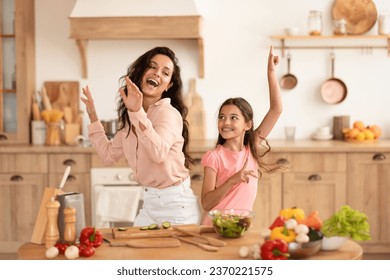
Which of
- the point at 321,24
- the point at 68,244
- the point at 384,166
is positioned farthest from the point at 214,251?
the point at 321,24

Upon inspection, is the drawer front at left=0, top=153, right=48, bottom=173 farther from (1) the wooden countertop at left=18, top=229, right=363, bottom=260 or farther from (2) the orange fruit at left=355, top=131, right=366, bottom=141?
(1) the wooden countertop at left=18, top=229, right=363, bottom=260

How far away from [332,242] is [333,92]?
3.30m

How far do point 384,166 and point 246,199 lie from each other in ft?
7.71

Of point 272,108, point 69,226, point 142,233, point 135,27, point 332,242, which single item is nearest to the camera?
point 332,242

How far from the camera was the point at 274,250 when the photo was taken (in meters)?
2.00

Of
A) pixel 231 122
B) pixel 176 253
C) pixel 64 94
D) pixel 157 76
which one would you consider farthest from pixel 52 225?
pixel 64 94

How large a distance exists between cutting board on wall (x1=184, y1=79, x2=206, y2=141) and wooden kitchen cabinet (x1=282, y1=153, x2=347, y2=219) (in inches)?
32.4

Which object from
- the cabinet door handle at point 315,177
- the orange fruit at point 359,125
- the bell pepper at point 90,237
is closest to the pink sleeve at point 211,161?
the bell pepper at point 90,237

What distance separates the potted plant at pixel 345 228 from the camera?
208cm

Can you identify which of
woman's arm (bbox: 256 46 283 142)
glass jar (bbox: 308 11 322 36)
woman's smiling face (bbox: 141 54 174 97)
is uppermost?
glass jar (bbox: 308 11 322 36)

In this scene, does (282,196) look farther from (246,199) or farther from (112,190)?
(246,199)

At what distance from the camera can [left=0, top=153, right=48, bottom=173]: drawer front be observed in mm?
4809

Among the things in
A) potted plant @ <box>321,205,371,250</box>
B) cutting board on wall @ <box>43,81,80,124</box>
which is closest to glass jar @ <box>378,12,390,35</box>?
cutting board on wall @ <box>43,81,80,124</box>

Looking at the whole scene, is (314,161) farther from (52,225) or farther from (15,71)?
(52,225)
